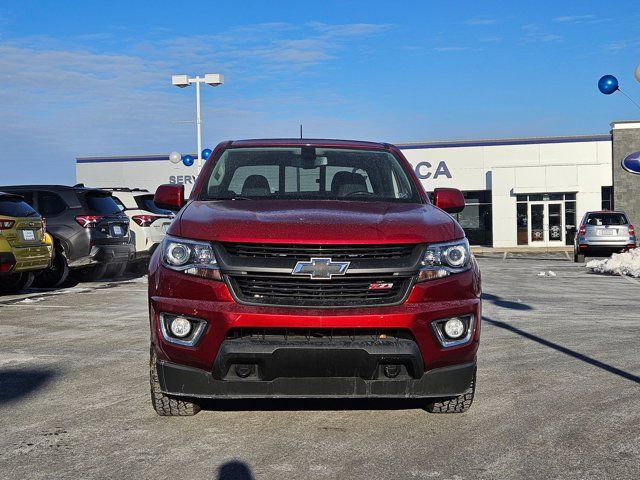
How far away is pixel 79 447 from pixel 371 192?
2.62 metres

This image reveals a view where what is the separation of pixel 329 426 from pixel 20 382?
2.65 m

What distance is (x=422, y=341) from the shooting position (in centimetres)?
432

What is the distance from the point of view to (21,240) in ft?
38.0

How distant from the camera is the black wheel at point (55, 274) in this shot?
1375cm

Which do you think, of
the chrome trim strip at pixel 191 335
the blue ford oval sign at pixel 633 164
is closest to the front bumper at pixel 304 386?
the chrome trim strip at pixel 191 335

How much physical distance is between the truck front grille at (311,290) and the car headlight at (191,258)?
0.39 ft

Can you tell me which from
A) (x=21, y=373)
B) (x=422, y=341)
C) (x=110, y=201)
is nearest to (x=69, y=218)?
(x=110, y=201)

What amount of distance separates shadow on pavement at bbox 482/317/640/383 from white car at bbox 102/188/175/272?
26.0 ft

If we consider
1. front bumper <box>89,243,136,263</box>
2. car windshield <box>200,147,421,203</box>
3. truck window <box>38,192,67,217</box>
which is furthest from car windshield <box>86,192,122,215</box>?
car windshield <box>200,147,421,203</box>

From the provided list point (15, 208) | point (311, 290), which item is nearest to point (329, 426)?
point (311, 290)

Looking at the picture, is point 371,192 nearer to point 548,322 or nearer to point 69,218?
point 548,322

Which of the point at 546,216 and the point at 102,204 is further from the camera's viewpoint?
the point at 546,216

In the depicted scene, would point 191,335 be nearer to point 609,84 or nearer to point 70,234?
point 70,234

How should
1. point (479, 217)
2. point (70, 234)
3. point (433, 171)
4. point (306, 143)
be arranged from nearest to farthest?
point (306, 143) → point (70, 234) → point (433, 171) → point (479, 217)
